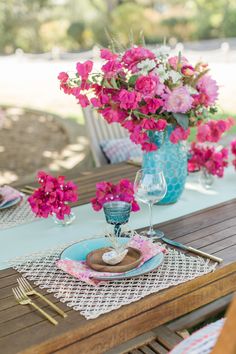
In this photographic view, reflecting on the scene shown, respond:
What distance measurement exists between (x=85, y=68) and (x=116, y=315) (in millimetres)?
900

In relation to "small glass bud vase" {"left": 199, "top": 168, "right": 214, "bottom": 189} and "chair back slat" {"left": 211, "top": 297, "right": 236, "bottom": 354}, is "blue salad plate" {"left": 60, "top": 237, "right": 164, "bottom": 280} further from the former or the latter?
"small glass bud vase" {"left": 199, "top": 168, "right": 214, "bottom": 189}

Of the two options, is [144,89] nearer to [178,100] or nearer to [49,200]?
[178,100]

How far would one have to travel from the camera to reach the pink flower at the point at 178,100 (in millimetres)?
2016

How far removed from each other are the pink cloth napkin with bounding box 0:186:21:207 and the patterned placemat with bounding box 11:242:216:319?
1.69ft

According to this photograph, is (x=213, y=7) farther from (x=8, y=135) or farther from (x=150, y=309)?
(x=150, y=309)

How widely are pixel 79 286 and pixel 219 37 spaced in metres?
18.1

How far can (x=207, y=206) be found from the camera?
2229 millimetres

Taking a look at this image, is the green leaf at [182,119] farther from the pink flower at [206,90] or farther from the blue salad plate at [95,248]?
the blue salad plate at [95,248]

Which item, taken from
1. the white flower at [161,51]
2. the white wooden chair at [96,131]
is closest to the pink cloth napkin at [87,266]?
the white flower at [161,51]

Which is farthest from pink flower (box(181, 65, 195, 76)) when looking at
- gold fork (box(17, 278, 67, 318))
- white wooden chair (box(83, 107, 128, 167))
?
white wooden chair (box(83, 107, 128, 167))

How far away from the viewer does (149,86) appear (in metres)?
1.96

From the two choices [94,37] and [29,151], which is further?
[94,37]

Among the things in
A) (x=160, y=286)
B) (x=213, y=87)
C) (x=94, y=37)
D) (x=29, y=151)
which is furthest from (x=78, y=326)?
(x=94, y=37)

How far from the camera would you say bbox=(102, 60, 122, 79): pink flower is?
2.00 metres
